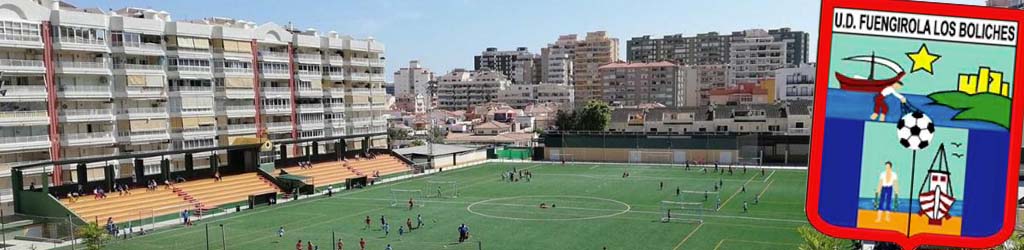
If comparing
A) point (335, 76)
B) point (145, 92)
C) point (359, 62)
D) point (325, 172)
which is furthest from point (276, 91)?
point (145, 92)

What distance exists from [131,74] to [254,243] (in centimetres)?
2628

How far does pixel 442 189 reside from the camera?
6078cm

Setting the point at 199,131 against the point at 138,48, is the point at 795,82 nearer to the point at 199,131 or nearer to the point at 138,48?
the point at 199,131

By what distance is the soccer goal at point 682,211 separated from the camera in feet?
145

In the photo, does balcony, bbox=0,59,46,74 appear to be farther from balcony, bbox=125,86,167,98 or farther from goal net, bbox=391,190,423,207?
goal net, bbox=391,190,423,207

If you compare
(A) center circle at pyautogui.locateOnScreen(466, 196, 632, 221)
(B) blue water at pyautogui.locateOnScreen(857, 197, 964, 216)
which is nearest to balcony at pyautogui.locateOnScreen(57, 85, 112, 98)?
(A) center circle at pyautogui.locateOnScreen(466, 196, 632, 221)

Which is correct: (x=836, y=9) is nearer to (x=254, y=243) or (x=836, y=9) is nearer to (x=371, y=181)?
(x=254, y=243)

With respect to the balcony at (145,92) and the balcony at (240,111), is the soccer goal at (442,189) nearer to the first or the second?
the balcony at (240,111)

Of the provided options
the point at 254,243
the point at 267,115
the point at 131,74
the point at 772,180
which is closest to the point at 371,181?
the point at 267,115

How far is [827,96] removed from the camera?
6695 mm

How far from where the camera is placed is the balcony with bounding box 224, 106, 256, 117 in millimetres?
67156

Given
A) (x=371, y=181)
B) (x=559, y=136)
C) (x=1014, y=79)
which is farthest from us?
(x=559, y=136)

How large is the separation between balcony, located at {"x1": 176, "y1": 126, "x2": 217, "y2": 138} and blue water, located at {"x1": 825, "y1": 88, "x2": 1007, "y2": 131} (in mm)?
63242

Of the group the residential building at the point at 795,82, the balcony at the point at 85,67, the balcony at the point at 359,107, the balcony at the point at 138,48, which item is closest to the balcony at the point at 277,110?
the balcony at the point at 359,107
